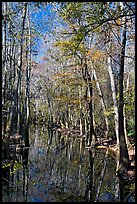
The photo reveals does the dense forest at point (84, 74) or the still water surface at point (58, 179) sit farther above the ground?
the dense forest at point (84, 74)

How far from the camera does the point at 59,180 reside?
388 inches

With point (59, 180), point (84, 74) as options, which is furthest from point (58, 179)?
point (84, 74)

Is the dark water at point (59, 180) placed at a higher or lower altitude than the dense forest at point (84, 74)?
lower

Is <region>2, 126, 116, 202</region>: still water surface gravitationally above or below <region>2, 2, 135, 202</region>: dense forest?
below

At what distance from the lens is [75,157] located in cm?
1502

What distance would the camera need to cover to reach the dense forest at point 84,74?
6372 millimetres

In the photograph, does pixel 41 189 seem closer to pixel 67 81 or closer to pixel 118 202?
pixel 118 202

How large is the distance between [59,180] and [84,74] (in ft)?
36.3

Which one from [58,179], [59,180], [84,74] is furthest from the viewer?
[84,74]

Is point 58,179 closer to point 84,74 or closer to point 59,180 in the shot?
point 59,180

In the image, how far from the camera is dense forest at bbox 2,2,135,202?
637 cm

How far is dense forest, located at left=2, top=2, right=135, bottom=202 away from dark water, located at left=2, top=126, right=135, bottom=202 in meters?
0.18

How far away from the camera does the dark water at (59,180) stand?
26.0ft

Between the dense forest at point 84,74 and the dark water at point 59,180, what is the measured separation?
184 millimetres
